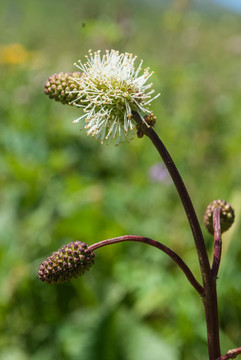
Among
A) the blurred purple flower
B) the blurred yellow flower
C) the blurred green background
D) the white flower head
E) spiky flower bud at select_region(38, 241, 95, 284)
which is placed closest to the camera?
spiky flower bud at select_region(38, 241, 95, 284)

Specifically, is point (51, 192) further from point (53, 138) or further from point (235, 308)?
point (235, 308)

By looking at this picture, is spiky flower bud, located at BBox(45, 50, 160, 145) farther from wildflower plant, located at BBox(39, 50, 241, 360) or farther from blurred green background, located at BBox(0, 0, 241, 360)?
blurred green background, located at BBox(0, 0, 241, 360)

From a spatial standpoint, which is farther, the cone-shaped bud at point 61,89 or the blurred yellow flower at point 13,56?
the blurred yellow flower at point 13,56

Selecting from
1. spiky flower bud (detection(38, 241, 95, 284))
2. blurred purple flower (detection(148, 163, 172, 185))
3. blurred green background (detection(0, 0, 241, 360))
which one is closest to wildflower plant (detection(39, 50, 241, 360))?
spiky flower bud (detection(38, 241, 95, 284))

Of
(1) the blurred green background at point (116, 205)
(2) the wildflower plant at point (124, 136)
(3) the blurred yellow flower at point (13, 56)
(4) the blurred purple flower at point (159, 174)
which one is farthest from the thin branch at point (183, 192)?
(3) the blurred yellow flower at point (13, 56)

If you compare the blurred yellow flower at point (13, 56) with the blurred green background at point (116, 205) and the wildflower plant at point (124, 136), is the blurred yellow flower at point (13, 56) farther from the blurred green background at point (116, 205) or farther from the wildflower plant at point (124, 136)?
the wildflower plant at point (124, 136)

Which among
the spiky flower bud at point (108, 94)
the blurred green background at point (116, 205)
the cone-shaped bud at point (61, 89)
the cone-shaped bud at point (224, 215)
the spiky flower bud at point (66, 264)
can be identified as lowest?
the spiky flower bud at point (66, 264)

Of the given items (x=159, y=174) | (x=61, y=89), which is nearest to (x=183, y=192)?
(x=61, y=89)
